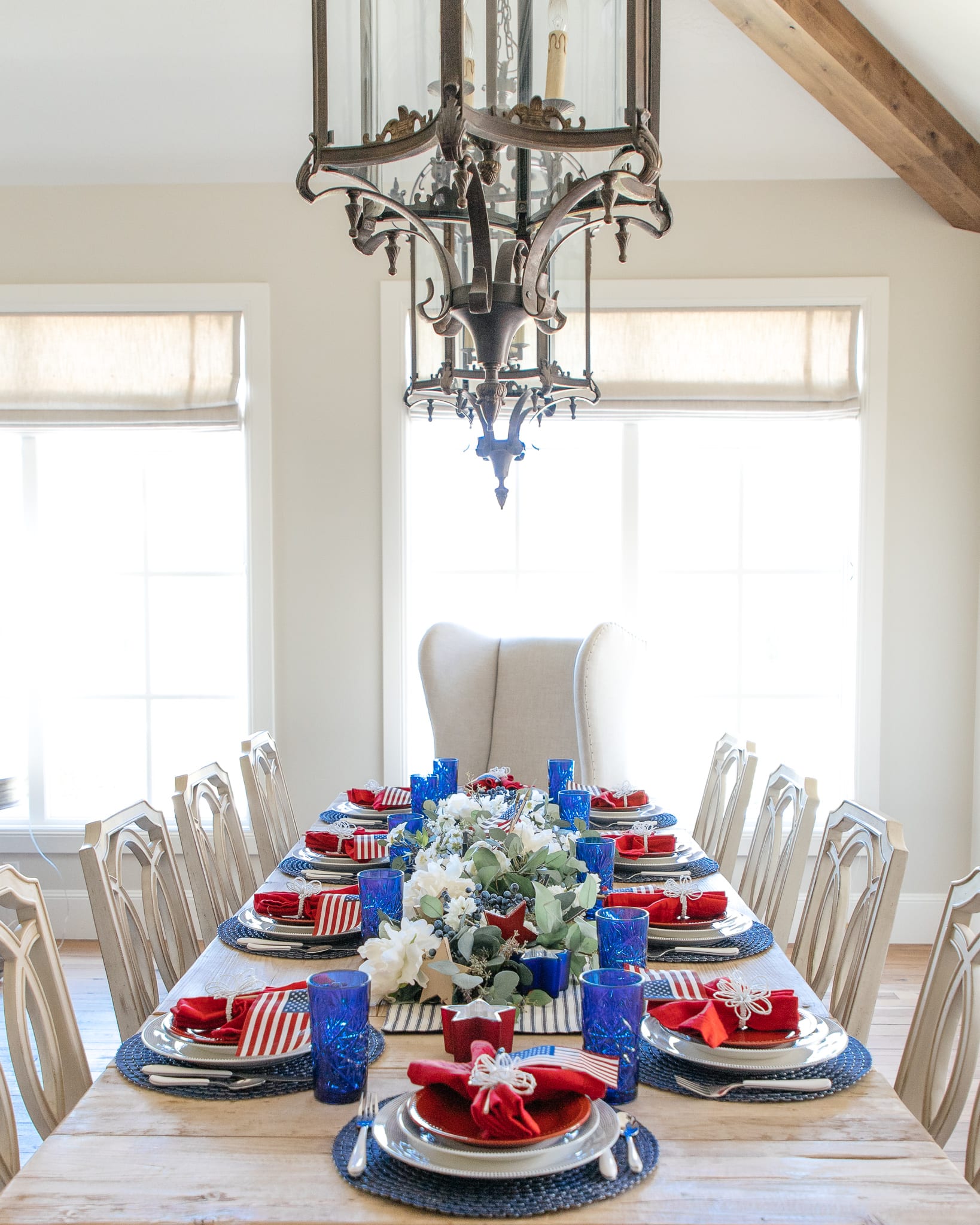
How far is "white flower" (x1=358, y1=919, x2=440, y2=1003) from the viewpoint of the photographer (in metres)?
1.35

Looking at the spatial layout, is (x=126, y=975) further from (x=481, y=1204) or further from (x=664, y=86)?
(x=664, y=86)

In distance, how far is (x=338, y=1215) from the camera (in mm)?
925

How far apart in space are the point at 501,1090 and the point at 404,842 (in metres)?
0.98

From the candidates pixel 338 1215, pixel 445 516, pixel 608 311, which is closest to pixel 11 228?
pixel 445 516

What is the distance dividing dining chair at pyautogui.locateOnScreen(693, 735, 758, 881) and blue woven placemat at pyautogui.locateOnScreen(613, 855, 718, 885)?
0.76 ft

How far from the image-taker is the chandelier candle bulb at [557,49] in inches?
59.5

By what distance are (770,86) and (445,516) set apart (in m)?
1.89

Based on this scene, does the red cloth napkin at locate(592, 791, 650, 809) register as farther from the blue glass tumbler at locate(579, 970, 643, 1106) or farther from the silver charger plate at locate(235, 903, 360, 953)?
the blue glass tumbler at locate(579, 970, 643, 1106)

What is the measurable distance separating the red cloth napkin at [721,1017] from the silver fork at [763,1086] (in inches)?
2.1

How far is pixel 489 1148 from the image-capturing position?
3.21ft

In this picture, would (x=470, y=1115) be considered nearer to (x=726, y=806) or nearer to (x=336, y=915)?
(x=336, y=915)

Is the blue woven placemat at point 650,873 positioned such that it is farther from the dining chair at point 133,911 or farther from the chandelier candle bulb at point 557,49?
the chandelier candle bulb at point 557,49

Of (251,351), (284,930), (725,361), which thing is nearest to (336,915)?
(284,930)

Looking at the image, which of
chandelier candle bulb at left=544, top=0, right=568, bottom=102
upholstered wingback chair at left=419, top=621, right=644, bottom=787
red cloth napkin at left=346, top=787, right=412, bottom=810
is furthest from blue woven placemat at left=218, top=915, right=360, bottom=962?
upholstered wingback chair at left=419, top=621, right=644, bottom=787
